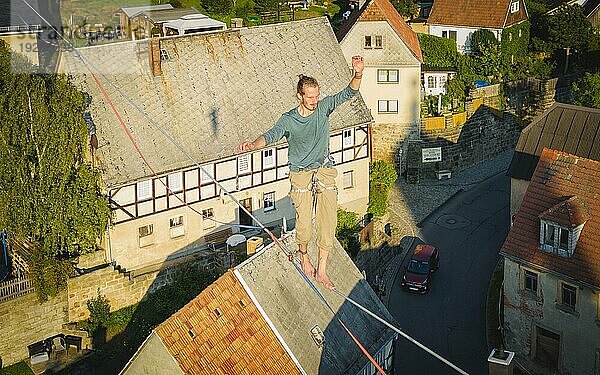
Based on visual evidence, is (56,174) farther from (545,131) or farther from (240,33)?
(545,131)

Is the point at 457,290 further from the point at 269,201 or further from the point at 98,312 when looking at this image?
the point at 98,312

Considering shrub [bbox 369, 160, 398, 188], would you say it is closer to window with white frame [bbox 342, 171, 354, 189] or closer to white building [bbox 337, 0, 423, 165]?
window with white frame [bbox 342, 171, 354, 189]

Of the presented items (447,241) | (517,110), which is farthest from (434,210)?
(517,110)

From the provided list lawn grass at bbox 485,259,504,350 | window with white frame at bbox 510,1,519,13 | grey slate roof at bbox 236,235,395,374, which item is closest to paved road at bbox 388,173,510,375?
lawn grass at bbox 485,259,504,350

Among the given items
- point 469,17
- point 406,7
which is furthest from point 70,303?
point 406,7

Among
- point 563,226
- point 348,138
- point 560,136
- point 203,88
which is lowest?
point 563,226
